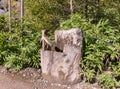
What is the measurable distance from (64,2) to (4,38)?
7.25 feet

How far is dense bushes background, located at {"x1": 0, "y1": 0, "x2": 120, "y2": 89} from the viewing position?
4.89m

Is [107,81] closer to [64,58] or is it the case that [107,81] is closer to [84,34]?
[64,58]

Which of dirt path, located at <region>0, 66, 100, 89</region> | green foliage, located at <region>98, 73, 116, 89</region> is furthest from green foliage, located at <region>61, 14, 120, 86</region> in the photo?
dirt path, located at <region>0, 66, 100, 89</region>

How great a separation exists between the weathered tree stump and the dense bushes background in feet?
0.57

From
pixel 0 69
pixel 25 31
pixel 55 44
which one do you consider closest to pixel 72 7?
pixel 25 31

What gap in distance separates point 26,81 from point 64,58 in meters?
0.97

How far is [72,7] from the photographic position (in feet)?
23.7

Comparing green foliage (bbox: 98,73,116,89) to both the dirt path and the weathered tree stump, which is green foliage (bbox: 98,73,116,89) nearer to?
the dirt path

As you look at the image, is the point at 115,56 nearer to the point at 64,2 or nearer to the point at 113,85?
the point at 113,85

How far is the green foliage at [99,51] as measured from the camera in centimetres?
487

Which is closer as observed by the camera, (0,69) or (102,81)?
(102,81)

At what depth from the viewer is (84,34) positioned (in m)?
5.23

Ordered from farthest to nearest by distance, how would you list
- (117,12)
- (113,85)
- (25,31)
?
1. (117,12)
2. (25,31)
3. (113,85)

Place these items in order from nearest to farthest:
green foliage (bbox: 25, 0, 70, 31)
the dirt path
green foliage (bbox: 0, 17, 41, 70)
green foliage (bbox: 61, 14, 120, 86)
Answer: green foliage (bbox: 61, 14, 120, 86)
the dirt path
green foliage (bbox: 0, 17, 41, 70)
green foliage (bbox: 25, 0, 70, 31)
